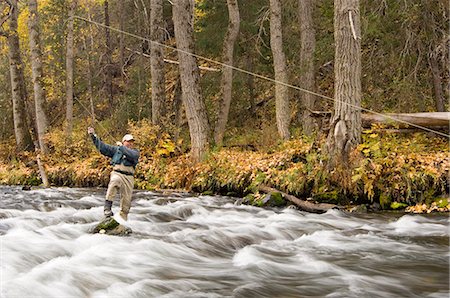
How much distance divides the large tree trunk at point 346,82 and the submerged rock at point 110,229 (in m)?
4.80

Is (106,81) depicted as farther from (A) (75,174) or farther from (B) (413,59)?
(B) (413,59)

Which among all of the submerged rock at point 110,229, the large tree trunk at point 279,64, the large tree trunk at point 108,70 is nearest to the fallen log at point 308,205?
the submerged rock at point 110,229

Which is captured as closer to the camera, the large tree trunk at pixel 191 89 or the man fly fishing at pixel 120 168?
the man fly fishing at pixel 120 168

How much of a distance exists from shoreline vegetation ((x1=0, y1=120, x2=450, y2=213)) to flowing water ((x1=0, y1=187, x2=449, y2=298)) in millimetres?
698

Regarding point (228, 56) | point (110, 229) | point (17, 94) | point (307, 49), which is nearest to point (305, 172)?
point (110, 229)

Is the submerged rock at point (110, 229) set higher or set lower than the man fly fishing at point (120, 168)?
lower

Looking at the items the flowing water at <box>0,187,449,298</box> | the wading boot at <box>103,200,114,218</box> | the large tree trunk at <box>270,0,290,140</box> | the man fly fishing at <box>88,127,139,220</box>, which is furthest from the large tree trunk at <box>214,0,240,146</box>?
the wading boot at <box>103,200,114,218</box>

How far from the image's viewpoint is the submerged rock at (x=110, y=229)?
816 cm

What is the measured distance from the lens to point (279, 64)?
1534 centimetres

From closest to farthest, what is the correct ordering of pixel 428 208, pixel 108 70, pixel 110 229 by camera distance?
pixel 110 229 < pixel 428 208 < pixel 108 70

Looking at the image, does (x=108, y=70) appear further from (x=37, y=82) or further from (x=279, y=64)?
(x=279, y=64)

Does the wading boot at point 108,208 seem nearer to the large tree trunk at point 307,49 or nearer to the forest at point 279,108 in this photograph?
the forest at point 279,108

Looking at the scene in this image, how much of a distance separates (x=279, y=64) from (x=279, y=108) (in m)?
1.33

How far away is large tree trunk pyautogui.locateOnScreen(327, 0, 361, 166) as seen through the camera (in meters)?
Result: 10.9
